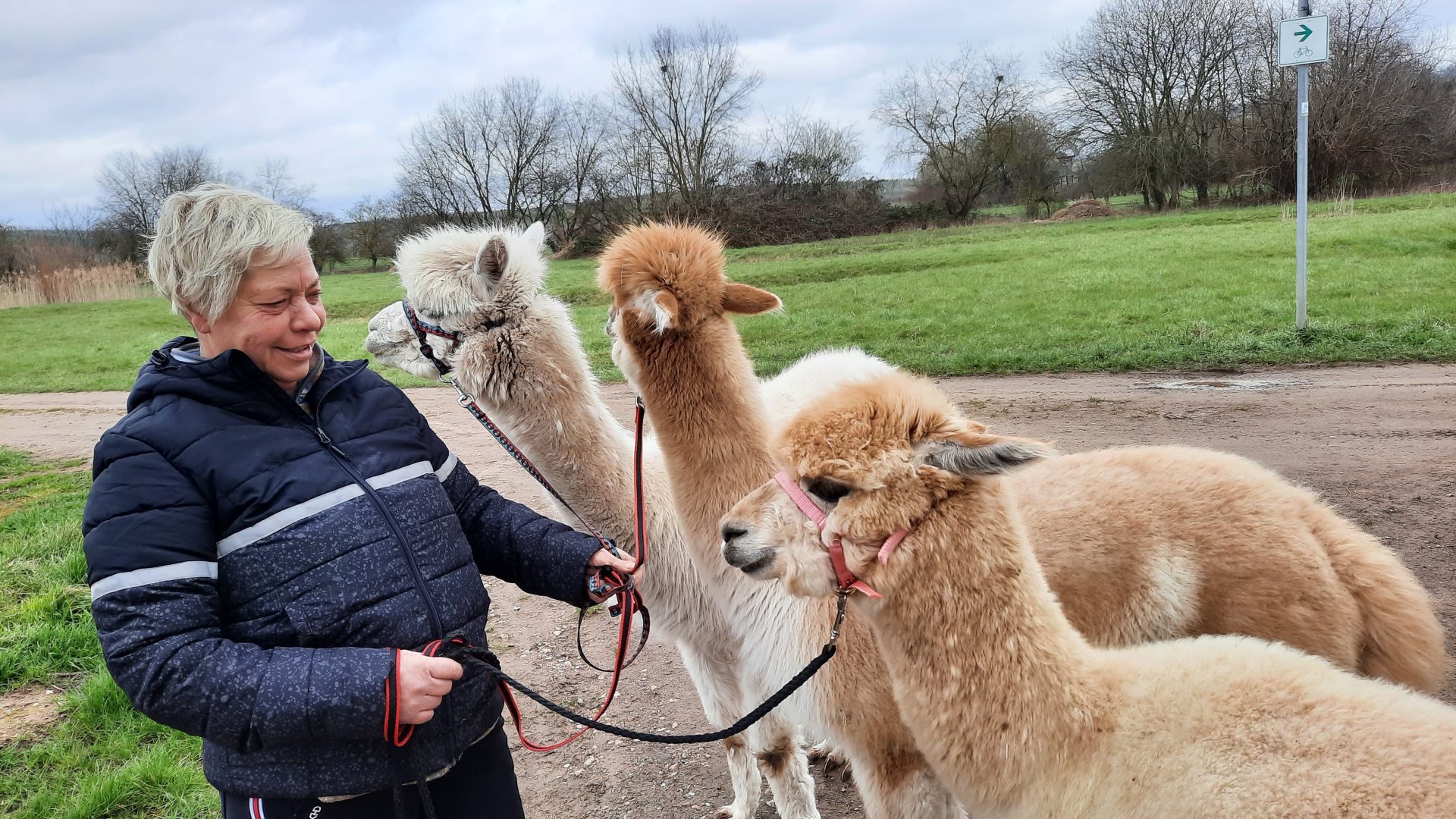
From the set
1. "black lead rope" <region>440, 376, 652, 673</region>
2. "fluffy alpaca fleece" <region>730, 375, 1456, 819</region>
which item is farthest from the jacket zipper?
"fluffy alpaca fleece" <region>730, 375, 1456, 819</region>

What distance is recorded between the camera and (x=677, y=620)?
9.21 feet

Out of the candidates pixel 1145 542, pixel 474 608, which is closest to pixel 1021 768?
pixel 1145 542

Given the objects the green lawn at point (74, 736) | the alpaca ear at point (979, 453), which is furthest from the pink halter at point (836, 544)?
the green lawn at point (74, 736)

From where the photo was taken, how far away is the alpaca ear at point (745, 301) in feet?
8.86

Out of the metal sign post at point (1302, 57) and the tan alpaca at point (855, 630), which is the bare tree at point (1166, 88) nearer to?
the metal sign post at point (1302, 57)

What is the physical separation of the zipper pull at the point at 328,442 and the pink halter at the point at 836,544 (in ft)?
3.08

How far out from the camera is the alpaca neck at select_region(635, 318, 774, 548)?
2.50 metres

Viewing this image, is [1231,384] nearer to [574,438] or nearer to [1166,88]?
[574,438]

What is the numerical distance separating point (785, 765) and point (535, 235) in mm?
2134

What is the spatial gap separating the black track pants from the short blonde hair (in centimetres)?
97

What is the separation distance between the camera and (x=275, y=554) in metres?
1.53

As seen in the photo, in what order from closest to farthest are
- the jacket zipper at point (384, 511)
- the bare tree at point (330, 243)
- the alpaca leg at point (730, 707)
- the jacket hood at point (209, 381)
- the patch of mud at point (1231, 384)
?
the jacket hood at point (209, 381), the jacket zipper at point (384, 511), the alpaca leg at point (730, 707), the patch of mud at point (1231, 384), the bare tree at point (330, 243)

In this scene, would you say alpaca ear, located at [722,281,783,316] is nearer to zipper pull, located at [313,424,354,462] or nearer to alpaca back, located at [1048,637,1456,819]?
zipper pull, located at [313,424,354,462]

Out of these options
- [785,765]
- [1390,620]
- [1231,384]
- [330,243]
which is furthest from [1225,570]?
[330,243]
